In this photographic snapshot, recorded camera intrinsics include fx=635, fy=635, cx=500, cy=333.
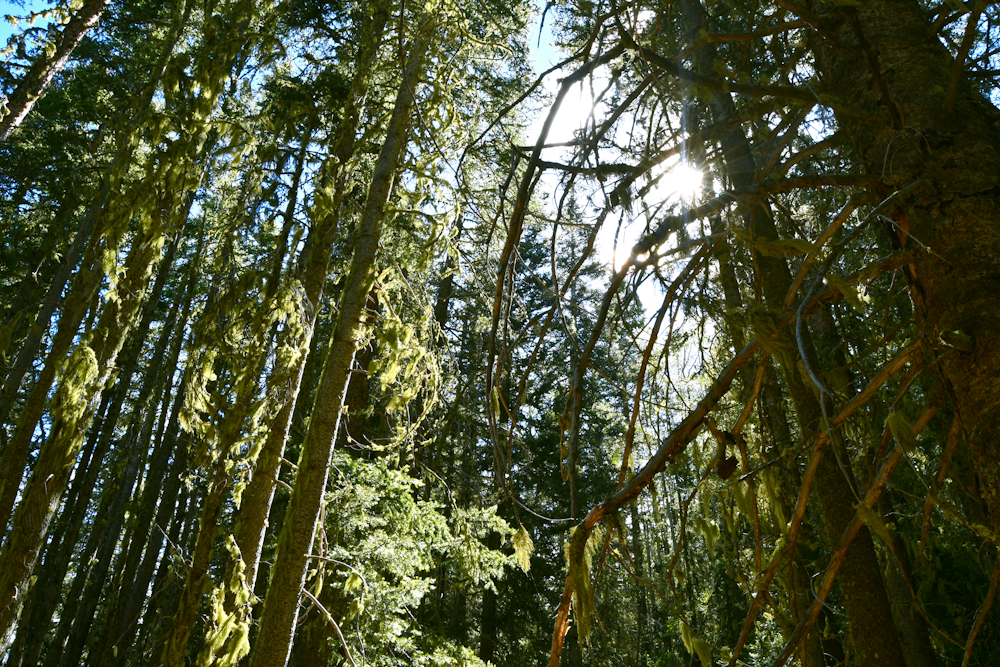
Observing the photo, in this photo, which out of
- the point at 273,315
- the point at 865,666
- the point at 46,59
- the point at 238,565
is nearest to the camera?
the point at 865,666

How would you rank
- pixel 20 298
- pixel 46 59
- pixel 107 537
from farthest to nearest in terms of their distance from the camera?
1. pixel 107 537
2. pixel 20 298
3. pixel 46 59

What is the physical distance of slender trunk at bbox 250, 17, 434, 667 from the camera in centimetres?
403

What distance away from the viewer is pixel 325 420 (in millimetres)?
4527

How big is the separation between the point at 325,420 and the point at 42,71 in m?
3.92

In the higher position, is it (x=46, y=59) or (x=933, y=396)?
(x=46, y=59)

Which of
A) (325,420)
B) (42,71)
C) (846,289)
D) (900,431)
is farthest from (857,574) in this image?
(42,71)

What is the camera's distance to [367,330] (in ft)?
16.5

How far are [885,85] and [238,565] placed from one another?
456cm

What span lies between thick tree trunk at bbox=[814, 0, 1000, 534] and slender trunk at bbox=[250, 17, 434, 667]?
2817 millimetres

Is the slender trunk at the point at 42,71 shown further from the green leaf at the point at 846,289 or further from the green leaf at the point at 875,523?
the green leaf at the point at 875,523

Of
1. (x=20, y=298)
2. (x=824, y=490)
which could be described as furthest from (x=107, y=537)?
(x=824, y=490)

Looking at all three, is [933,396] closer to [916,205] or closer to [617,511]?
[916,205]

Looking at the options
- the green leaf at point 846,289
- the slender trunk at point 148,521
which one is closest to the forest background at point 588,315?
the green leaf at point 846,289

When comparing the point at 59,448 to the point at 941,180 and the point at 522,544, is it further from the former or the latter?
the point at 941,180
